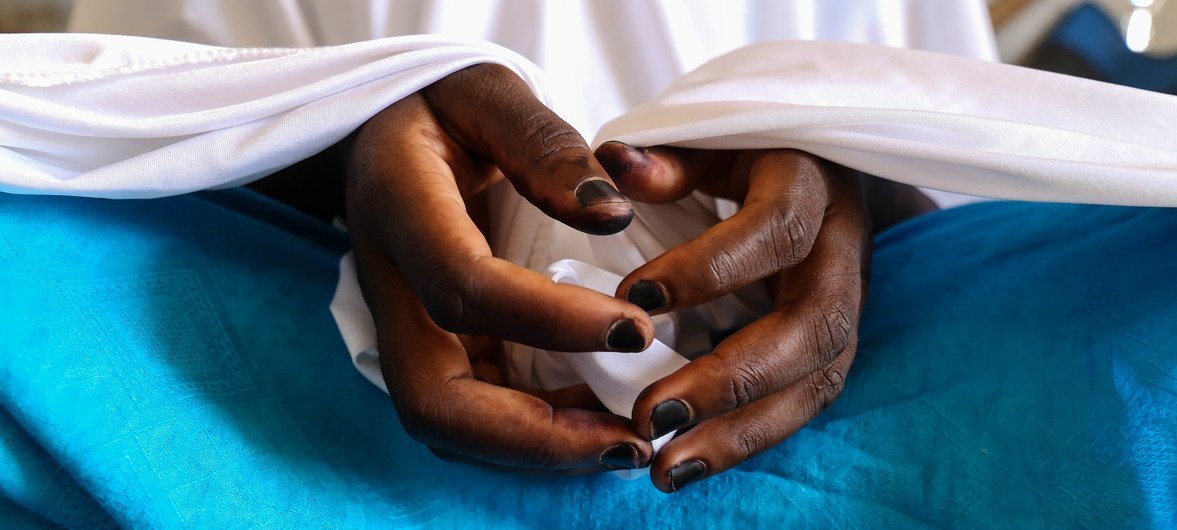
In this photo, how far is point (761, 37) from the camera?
2.93 ft

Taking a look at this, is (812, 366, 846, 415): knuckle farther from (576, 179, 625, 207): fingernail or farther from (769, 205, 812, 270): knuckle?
(576, 179, 625, 207): fingernail

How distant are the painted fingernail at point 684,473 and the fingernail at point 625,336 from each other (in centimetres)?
9

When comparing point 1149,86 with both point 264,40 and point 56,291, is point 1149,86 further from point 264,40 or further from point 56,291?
point 56,291

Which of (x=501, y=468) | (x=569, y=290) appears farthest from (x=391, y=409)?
(x=569, y=290)

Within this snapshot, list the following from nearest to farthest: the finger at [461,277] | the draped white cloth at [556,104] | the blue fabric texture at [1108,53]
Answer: the finger at [461,277], the draped white cloth at [556,104], the blue fabric texture at [1108,53]

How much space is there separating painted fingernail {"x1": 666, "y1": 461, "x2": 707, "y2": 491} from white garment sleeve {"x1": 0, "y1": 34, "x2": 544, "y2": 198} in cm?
28

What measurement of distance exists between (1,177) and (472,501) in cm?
33

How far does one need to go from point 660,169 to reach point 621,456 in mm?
184

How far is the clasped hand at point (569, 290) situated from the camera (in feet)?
1.38

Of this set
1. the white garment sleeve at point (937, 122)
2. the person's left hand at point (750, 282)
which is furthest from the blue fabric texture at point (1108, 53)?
the person's left hand at point (750, 282)

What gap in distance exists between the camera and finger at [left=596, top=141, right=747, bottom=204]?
508 millimetres

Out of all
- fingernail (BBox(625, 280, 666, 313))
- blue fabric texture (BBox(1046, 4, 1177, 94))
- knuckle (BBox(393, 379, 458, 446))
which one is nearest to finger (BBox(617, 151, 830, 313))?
fingernail (BBox(625, 280, 666, 313))

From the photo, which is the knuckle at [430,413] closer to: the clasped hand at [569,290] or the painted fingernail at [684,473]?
the clasped hand at [569,290]

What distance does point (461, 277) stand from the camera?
1.36ft
